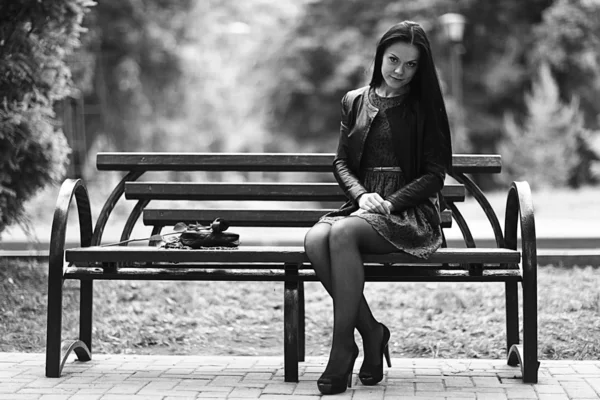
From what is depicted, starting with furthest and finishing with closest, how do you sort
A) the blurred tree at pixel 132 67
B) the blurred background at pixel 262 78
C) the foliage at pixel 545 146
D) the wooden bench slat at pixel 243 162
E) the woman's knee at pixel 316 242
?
1. the foliage at pixel 545 146
2. the blurred tree at pixel 132 67
3. the blurred background at pixel 262 78
4. the wooden bench slat at pixel 243 162
5. the woman's knee at pixel 316 242

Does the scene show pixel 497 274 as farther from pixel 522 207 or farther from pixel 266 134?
pixel 266 134

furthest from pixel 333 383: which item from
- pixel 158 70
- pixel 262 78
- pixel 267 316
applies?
pixel 262 78

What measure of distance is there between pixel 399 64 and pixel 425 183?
1.78 ft

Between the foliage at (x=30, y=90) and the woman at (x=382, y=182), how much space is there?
9.78 feet

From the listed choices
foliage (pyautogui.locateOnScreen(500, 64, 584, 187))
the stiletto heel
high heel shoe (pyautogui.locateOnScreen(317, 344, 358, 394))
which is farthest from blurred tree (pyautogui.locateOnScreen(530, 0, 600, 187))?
high heel shoe (pyautogui.locateOnScreen(317, 344, 358, 394))

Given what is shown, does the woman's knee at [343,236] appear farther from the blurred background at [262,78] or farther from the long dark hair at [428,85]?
the blurred background at [262,78]

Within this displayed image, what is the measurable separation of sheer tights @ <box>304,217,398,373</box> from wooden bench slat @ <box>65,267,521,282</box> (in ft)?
0.63

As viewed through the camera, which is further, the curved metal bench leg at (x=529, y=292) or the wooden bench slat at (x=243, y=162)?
the wooden bench slat at (x=243, y=162)

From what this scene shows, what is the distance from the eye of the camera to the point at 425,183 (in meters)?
4.45

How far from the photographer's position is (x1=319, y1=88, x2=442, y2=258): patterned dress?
4.35m

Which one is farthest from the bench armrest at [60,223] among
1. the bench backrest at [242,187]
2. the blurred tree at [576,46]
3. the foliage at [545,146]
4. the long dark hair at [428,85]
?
the blurred tree at [576,46]

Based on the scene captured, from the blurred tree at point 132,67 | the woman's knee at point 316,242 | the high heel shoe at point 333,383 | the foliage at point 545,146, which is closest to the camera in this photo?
the high heel shoe at point 333,383

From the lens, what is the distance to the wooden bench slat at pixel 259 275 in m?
4.47

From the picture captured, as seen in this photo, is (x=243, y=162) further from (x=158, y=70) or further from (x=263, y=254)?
(x=158, y=70)
